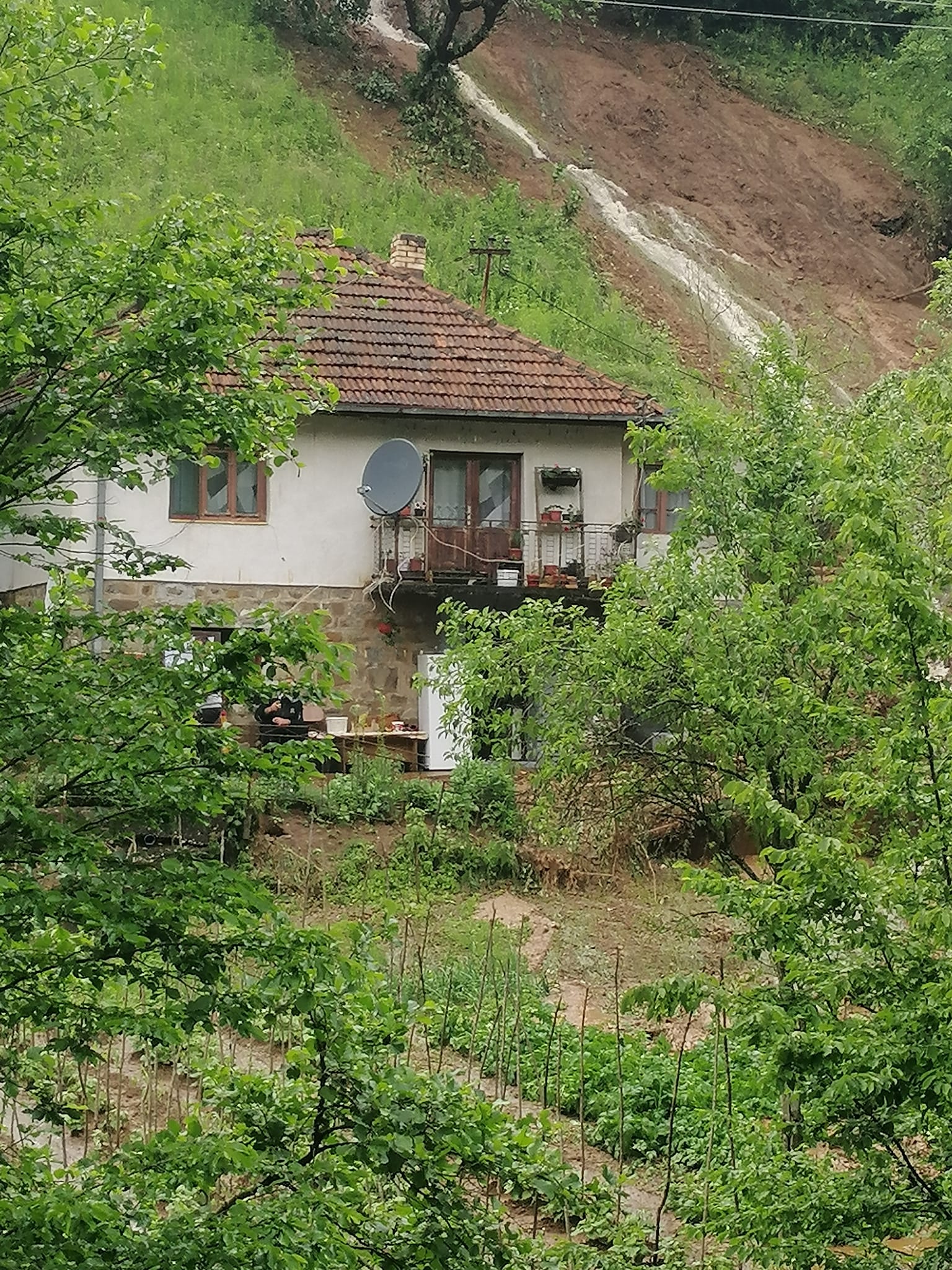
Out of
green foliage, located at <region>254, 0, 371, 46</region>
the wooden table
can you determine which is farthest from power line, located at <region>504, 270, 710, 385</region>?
green foliage, located at <region>254, 0, 371, 46</region>

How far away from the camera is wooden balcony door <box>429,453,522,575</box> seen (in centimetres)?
2109

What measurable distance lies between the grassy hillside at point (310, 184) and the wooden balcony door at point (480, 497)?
6.67 m

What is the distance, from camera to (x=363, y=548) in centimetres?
2105

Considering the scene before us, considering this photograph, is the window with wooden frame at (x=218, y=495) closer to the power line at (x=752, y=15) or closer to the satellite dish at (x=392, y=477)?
the satellite dish at (x=392, y=477)

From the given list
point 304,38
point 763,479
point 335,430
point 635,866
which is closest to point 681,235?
point 304,38

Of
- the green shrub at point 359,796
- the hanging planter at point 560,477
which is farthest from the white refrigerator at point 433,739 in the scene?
the hanging planter at point 560,477

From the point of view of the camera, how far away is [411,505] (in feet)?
67.7

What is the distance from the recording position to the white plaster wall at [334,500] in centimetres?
2044

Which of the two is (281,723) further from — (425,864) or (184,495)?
(184,495)

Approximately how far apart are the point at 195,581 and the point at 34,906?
16.6 m

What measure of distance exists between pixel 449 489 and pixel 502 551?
1.37 m

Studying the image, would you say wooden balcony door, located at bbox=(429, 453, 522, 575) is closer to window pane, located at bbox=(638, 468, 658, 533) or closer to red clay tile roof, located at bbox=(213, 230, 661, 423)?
red clay tile roof, located at bbox=(213, 230, 661, 423)

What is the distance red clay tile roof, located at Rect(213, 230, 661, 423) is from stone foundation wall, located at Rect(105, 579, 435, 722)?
9.29 feet

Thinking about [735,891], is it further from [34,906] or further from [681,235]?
[681,235]
